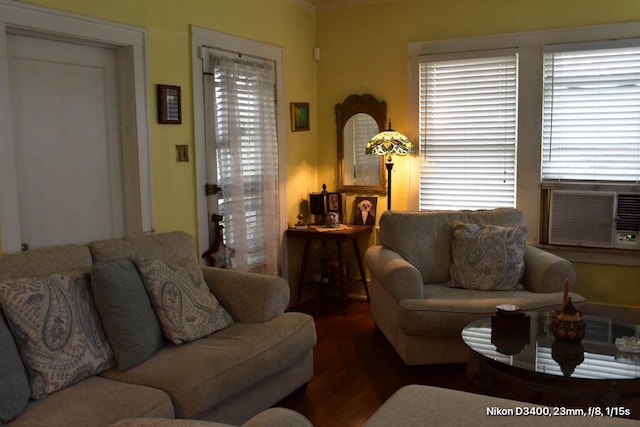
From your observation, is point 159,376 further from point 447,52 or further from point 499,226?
point 447,52

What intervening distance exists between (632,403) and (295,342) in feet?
5.39

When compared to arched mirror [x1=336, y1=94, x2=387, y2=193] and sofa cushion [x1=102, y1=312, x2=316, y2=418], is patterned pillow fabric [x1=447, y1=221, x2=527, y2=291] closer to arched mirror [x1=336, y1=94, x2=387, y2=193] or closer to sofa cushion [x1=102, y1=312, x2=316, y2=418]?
sofa cushion [x1=102, y1=312, x2=316, y2=418]

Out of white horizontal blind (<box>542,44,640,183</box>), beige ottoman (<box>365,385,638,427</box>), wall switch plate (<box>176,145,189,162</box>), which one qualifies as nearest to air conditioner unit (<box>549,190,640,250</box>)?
white horizontal blind (<box>542,44,640,183</box>)

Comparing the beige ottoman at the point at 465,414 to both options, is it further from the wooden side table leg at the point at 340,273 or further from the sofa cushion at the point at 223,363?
the wooden side table leg at the point at 340,273

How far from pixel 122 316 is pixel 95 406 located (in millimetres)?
499

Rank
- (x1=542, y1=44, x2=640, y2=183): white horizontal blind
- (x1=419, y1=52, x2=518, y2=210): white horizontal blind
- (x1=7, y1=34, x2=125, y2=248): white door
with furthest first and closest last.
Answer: (x1=419, y1=52, x2=518, y2=210): white horizontal blind < (x1=542, y1=44, x2=640, y2=183): white horizontal blind < (x1=7, y1=34, x2=125, y2=248): white door

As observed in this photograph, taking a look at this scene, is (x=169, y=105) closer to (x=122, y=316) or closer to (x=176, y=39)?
(x=176, y=39)

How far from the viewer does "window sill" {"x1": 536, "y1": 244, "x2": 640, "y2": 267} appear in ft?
14.4

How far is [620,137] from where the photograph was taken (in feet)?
14.3

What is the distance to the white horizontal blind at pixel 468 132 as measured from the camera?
4.75 meters

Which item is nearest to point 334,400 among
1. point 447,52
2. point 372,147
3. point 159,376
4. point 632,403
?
point 159,376

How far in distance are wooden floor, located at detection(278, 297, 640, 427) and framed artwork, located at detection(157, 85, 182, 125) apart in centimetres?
176

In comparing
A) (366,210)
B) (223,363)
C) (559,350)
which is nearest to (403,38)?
(366,210)

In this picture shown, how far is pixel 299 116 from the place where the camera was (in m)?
5.18
